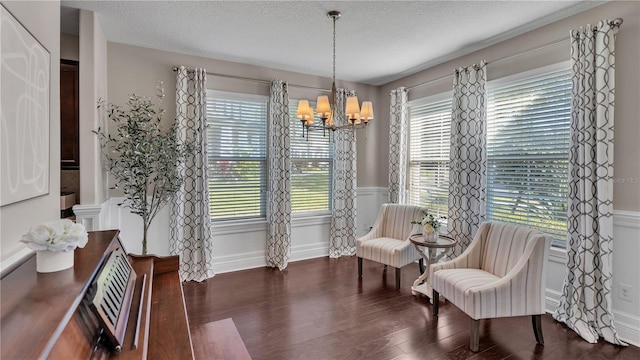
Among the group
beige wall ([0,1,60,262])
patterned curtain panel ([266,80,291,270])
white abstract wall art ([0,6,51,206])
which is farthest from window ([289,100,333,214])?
white abstract wall art ([0,6,51,206])

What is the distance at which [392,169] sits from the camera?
480cm

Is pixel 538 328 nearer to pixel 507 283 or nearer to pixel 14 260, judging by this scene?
pixel 507 283

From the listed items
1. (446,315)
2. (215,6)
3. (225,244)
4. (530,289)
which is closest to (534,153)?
(530,289)

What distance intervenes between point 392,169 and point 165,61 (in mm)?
3388

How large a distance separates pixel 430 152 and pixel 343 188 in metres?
1.39

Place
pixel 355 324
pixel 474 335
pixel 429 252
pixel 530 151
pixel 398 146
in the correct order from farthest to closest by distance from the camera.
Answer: pixel 398 146 < pixel 429 252 < pixel 530 151 < pixel 355 324 < pixel 474 335

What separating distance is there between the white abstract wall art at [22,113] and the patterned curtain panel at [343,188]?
11.9 feet

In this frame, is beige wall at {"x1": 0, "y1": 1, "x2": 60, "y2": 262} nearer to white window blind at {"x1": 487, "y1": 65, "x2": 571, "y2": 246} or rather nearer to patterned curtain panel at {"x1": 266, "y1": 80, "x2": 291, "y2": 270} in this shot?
patterned curtain panel at {"x1": 266, "y1": 80, "x2": 291, "y2": 270}

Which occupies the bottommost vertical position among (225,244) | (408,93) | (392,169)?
(225,244)

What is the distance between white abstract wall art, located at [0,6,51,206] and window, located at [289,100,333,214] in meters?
3.18

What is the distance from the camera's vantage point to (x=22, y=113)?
1.39m

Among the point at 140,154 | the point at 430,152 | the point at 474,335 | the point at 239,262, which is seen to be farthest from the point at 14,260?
the point at 430,152

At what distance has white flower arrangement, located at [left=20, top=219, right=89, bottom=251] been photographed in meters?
1.17

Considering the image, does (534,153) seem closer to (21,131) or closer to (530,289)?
(530,289)
